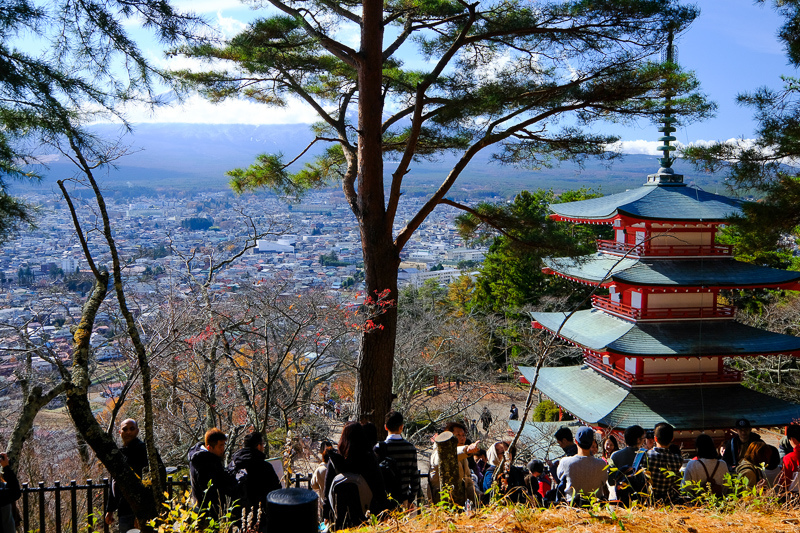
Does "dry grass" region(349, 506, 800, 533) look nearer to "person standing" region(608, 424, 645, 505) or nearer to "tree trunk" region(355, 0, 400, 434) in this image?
"person standing" region(608, 424, 645, 505)

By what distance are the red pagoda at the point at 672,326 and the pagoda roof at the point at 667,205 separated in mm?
23

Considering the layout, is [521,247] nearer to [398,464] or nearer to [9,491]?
[398,464]

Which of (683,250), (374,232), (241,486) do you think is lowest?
(241,486)

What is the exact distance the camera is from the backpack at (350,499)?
10.6 feet

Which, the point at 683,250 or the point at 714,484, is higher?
the point at 683,250

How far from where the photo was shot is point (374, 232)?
7184 millimetres

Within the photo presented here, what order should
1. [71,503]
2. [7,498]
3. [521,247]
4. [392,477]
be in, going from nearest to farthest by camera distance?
[7,498] → [392,477] → [71,503] → [521,247]

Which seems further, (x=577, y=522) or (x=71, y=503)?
(x=71, y=503)

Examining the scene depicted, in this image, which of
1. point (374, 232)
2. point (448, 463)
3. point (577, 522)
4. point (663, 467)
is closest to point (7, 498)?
point (448, 463)

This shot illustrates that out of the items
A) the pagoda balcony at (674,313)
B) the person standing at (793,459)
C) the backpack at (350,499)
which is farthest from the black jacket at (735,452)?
the pagoda balcony at (674,313)

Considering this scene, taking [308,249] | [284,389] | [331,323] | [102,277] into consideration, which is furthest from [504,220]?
[308,249]

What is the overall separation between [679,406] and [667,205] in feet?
12.2

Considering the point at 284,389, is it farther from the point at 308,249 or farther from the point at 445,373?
the point at 308,249

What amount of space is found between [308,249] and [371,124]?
17.0 meters
